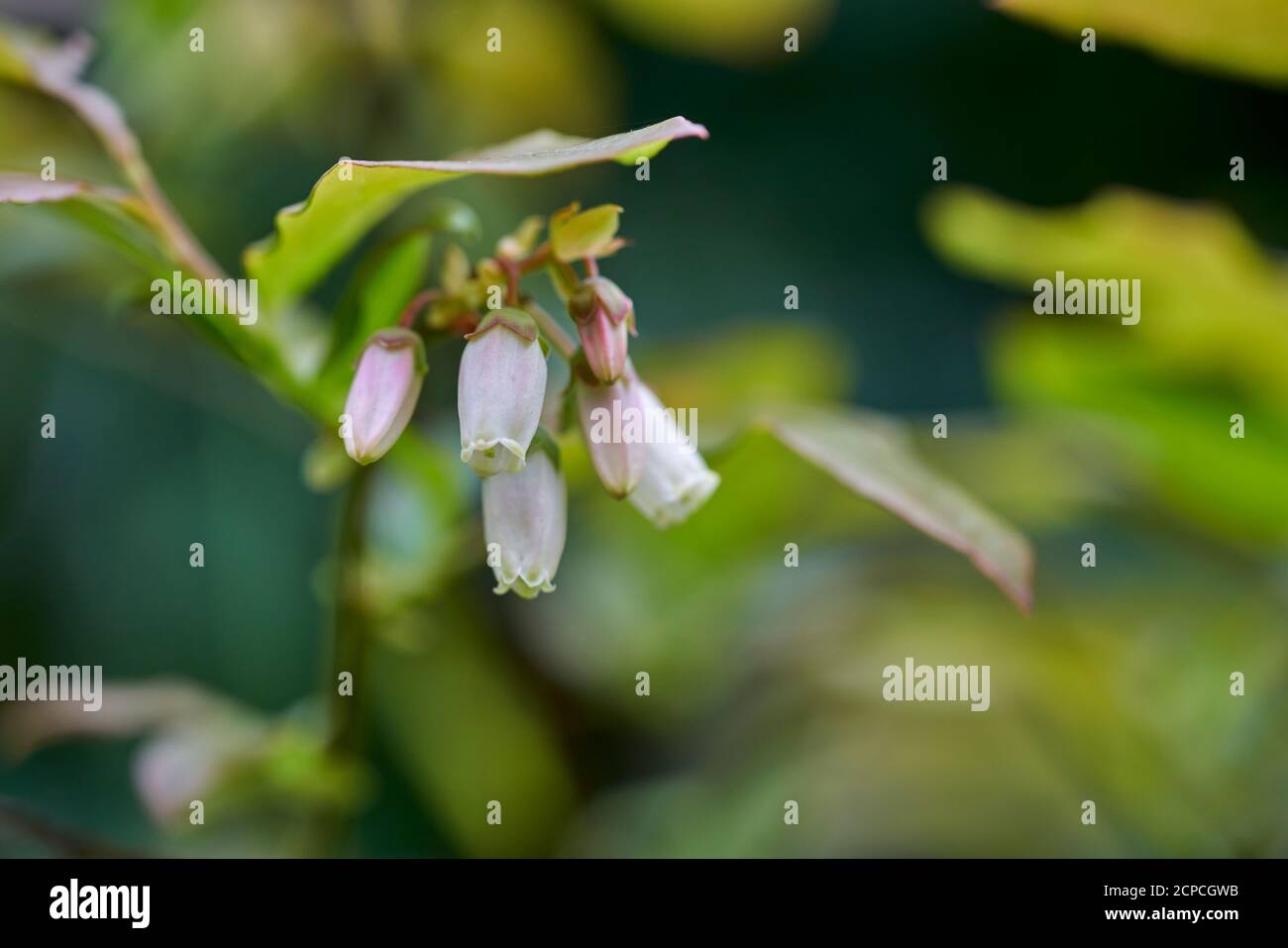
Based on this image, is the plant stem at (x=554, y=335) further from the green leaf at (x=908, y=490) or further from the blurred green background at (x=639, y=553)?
the blurred green background at (x=639, y=553)

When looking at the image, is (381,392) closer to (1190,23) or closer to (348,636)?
(348,636)

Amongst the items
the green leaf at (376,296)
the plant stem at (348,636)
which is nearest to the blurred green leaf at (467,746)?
the plant stem at (348,636)

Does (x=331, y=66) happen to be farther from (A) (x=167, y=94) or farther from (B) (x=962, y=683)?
(B) (x=962, y=683)

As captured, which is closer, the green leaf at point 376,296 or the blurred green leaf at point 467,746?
the green leaf at point 376,296

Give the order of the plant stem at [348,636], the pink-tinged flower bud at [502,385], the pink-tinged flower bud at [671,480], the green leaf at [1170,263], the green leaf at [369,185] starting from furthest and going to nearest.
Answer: the green leaf at [1170,263], the plant stem at [348,636], the pink-tinged flower bud at [671,480], the pink-tinged flower bud at [502,385], the green leaf at [369,185]

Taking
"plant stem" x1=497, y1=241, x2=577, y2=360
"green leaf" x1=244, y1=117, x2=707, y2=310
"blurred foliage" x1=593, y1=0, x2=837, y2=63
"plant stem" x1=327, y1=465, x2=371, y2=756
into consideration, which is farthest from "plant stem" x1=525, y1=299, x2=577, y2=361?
"blurred foliage" x1=593, y1=0, x2=837, y2=63
